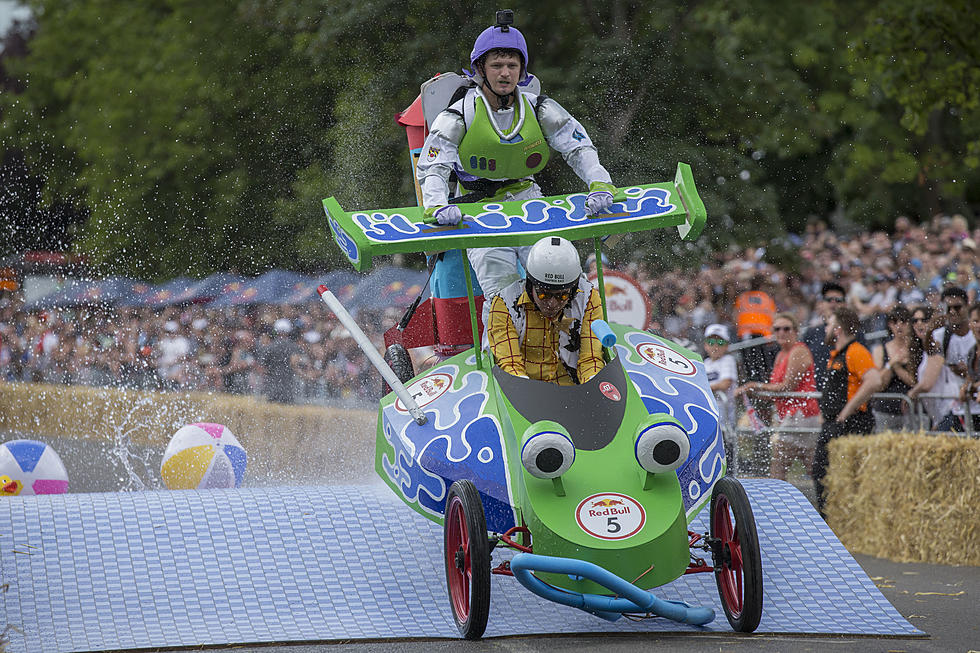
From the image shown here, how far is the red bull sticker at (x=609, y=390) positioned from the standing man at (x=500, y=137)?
3.87 feet

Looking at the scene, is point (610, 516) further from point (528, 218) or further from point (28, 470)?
point (28, 470)

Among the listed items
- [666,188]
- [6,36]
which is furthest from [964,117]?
[6,36]

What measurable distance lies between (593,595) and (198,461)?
4.18 meters

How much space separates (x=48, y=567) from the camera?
250 inches

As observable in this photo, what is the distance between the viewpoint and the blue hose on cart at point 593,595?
5348mm

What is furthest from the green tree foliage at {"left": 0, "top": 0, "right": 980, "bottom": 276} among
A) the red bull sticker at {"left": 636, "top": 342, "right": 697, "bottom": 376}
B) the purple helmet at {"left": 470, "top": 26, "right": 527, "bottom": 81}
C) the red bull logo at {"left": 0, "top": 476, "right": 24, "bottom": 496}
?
the red bull logo at {"left": 0, "top": 476, "right": 24, "bottom": 496}

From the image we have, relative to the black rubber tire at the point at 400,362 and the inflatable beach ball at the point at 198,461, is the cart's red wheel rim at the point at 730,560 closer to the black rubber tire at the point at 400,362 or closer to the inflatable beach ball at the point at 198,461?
the black rubber tire at the point at 400,362

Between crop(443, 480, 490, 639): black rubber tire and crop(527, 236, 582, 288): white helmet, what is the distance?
40.5 inches

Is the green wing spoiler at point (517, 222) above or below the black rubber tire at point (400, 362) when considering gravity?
above

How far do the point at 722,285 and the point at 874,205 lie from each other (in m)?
13.4

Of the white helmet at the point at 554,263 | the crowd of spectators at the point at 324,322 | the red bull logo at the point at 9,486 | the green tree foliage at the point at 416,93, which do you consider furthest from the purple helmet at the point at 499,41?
the green tree foliage at the point at 416,93

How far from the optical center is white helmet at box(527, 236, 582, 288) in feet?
20.2

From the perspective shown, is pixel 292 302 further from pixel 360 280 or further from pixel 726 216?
pixel 726 216

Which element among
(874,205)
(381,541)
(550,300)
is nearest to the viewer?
(550,300)
